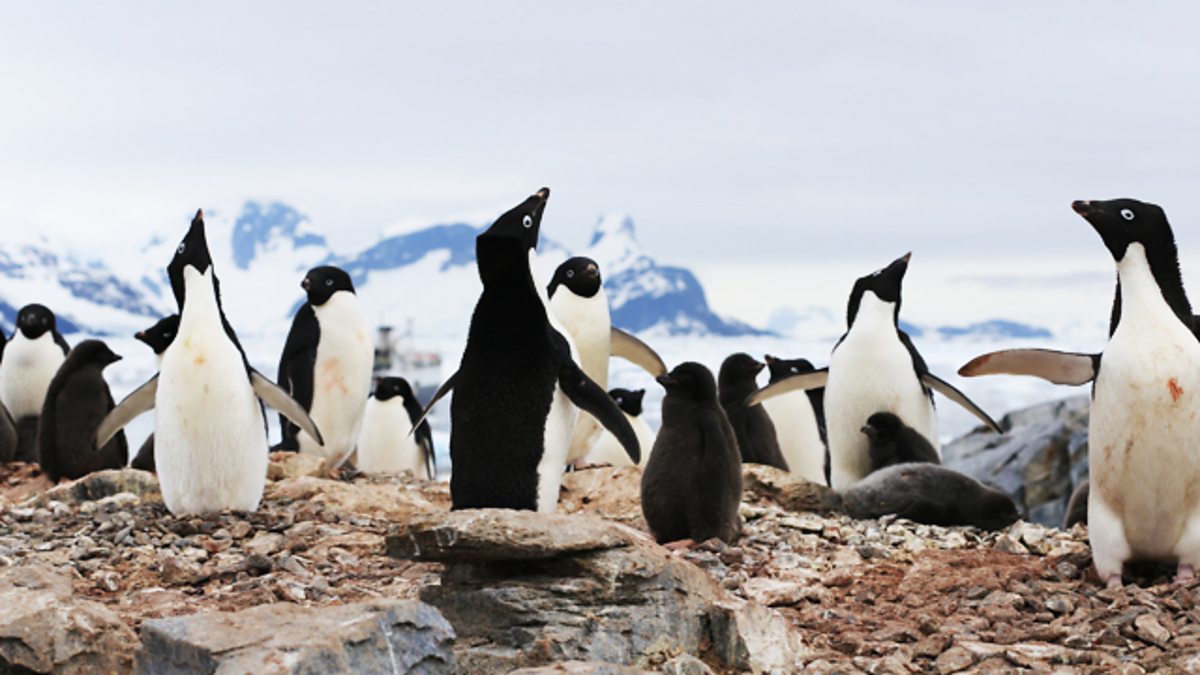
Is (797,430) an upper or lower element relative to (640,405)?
lower

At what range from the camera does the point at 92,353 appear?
33.7 feet

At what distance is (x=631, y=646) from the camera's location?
4.41 m

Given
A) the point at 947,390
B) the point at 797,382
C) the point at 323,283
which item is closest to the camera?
the point at 947,390

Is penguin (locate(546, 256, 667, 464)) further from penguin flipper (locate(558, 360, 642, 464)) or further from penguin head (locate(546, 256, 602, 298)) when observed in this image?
penguin flipper (locate(558, 360, 642, 464))

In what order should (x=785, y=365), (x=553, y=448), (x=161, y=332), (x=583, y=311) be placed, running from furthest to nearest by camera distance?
(x=785, y=365)
(x=583, y=311)
(x=161, y=332)
(x=553, y=448)

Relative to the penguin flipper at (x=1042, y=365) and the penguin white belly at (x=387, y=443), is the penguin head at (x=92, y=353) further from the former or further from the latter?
the penguin flipper at (x=1042, y=365)

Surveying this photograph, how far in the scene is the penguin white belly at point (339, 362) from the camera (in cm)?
1083

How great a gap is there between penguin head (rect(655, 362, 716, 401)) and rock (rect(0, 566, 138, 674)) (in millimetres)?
2965

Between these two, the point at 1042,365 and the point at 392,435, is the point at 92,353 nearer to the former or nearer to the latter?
the point at 392,435

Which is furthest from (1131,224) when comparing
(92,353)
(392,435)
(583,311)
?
(392,435)

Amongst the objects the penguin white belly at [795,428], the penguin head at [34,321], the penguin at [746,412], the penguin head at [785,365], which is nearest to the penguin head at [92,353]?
the penguin head at [34,321]

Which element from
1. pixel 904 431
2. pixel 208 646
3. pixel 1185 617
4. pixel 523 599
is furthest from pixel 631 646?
pixel 904 431

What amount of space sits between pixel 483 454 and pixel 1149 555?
2.78m

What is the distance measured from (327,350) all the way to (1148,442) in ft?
23.0
